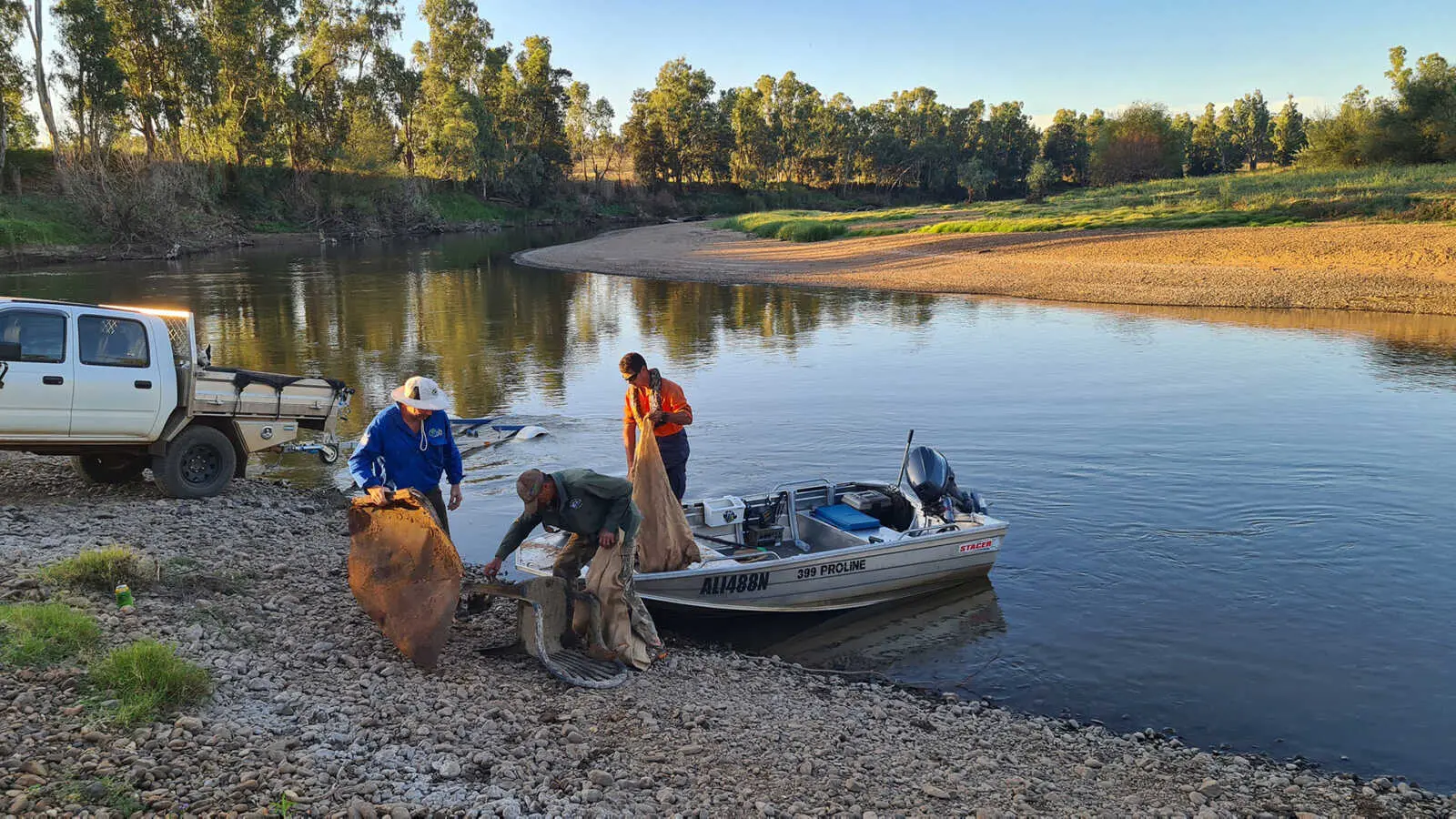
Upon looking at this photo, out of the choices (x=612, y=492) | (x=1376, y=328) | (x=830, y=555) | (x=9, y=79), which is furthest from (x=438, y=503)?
(x=9, y=79)

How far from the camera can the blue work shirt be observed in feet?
27.5

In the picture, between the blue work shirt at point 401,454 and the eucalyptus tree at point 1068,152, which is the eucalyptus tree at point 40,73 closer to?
the blue work shirt at point 401,454

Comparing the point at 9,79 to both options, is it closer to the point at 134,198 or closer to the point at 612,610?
the point at 134,198

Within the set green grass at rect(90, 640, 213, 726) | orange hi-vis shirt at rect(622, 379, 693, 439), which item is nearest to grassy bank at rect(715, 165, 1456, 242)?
orange hi-vis shirt at rect(622, 379, 693, 439)

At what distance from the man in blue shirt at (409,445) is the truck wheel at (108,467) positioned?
5946 mm

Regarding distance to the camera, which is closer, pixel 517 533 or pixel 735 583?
pixel 517 533

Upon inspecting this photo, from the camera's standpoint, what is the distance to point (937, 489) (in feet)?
39.7

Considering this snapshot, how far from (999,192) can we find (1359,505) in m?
138

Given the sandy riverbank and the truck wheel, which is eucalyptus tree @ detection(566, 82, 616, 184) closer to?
the sandy riverbank

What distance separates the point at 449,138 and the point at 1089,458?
90.2 metres

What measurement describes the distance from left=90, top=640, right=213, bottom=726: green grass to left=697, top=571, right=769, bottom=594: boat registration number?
4.64m

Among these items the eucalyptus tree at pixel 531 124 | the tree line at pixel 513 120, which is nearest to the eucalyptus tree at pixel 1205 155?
the tree line at pixel 513 120

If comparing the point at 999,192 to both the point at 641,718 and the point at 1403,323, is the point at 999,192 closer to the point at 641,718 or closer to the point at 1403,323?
the point at 1403,323

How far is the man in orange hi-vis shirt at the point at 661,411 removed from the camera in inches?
406
